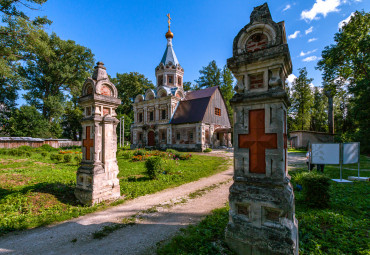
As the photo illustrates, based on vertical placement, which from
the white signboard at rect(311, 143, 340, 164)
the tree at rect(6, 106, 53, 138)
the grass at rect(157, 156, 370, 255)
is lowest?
the grass at rect(157, 156, 370, 255)

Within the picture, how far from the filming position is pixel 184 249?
10.8 feet

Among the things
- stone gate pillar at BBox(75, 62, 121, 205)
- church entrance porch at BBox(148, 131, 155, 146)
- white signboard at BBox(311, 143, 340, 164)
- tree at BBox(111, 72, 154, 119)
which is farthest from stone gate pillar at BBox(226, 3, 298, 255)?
tree at BBox(111, 72, 154, 119)

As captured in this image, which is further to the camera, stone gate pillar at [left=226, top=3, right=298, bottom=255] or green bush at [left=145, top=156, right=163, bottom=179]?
green bush at [left=145, top=156, right=163, bottom=179]

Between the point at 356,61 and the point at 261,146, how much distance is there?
78.7 feet

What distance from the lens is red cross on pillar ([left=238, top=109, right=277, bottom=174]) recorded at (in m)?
3.11

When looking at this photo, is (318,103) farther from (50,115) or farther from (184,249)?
(50,115)

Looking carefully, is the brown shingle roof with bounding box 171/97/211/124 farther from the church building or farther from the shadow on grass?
the shadow on grass

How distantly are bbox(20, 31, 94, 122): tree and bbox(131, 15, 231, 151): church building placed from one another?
48.0 feet

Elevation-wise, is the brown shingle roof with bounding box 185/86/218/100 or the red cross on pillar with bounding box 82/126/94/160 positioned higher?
the brown shingle roof with bounding box 185/86/218/100

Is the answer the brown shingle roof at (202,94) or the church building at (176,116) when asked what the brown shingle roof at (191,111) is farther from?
the brown shingle roof at (202,94)

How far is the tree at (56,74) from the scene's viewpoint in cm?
3327

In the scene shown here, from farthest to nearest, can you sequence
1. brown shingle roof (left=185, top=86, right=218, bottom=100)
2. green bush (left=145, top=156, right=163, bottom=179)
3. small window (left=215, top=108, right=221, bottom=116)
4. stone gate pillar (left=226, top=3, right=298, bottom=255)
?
small window (left=215, top=108, right=221, bottom=116), brown shingle roof (left=185, top=86, right=218, bottom=100), green bush (left=145, top=156, right=163, bottom=179), stone gate pillar (left=226, top=3, right=298, bottom=255)

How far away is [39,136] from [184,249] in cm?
3856

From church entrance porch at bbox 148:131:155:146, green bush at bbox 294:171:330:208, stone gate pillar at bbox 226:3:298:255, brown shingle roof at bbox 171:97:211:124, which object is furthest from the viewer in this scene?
church entrance porch at bbox 148:131:155:146
